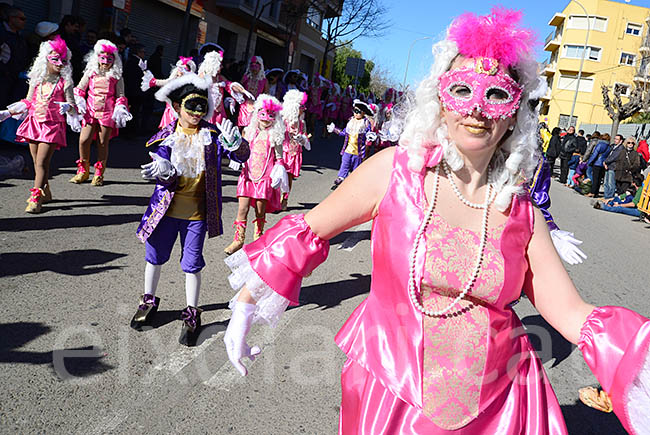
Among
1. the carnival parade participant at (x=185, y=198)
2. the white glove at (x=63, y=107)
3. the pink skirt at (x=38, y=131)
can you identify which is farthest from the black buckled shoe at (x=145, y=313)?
the white glove at (x=63, y=107)

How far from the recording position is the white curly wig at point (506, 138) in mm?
2066

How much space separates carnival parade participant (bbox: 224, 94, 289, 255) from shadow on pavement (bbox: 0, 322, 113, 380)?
2.92m

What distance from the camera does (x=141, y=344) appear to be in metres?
→ 4.00

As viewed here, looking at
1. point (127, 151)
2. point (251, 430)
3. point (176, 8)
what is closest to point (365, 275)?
point (251, 430)

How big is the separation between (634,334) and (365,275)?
4.85 meters

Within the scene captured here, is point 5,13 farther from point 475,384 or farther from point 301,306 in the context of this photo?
point 475,384

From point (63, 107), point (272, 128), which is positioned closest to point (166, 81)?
point (63, 107)

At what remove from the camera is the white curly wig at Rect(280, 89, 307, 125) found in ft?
27.8

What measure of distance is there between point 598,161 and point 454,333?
61.3 feet

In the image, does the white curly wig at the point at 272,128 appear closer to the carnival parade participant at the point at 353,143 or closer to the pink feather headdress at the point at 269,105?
the pink feather headdress at the point at 269,105

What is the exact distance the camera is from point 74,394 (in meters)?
3.29

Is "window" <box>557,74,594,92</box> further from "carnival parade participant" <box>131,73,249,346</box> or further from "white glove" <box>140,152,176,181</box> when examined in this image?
"white glove" <box>140,152,176,181</box>

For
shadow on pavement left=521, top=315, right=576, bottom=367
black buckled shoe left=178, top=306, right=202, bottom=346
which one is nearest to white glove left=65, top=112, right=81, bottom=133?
black buckled shoe left=178, top=306, right=202, bottom=346

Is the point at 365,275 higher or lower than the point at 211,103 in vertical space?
lower
